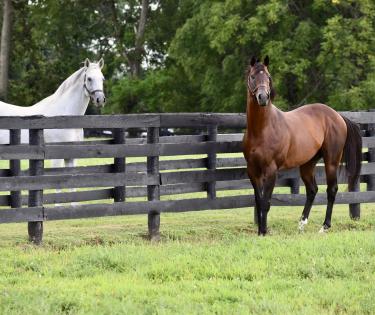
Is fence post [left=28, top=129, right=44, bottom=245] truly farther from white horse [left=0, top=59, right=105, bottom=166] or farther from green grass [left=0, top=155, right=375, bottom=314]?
white horse [left=0, top=59, right=105, bottom=166]

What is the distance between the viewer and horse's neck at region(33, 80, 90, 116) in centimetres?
1525

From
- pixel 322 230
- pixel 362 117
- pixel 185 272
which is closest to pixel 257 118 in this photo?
pixel 322 230

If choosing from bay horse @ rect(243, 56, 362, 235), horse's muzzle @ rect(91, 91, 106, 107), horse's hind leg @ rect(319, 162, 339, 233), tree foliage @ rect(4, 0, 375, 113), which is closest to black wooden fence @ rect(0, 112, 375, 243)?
horse's hind leg @ rect(319, 162, 339, 233)

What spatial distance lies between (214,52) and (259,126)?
106ft

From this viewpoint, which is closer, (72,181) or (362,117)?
(72,181)

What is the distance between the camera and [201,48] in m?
43.2

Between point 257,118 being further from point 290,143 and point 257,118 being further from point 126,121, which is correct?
point 126,121

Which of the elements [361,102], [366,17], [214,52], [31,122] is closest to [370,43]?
[366,17]

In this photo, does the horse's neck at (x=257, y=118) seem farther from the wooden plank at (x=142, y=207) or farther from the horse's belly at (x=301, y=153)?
the wooden plank at (x=142, y=207)

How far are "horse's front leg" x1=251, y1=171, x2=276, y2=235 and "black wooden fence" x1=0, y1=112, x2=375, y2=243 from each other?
2.33 feet

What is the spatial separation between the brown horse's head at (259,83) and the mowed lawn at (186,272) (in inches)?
67.6

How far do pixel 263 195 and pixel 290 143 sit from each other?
2.80 ft

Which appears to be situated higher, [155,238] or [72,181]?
[72,181]

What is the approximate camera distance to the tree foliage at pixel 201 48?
39156 millimetres
